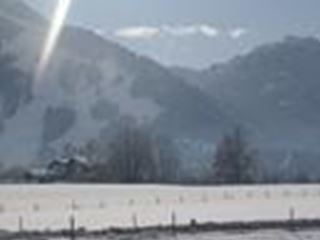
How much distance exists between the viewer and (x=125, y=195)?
83312mm

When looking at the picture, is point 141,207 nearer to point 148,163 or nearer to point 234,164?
point 234,164

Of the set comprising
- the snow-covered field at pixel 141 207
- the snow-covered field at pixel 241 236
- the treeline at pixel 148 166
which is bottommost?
the snow-covered field at pixel 241 236

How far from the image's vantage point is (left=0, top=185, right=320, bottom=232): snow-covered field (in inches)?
2162

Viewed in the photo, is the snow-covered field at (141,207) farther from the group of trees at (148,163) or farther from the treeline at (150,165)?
the group of trees at (148,163)

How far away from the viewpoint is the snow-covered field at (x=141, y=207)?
5491cm

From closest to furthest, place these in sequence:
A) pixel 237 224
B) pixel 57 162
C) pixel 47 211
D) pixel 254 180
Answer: pixel 237 224
pixel 47 211
pixel 254 180
pixel 57 162

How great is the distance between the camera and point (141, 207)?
68.4 meters

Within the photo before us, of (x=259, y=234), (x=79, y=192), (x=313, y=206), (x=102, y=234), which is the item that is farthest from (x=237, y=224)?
(x=79, y=192)

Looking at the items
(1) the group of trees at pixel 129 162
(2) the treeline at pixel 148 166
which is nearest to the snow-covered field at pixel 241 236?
(2) the treeline at pixel 148 166

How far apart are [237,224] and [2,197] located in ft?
109

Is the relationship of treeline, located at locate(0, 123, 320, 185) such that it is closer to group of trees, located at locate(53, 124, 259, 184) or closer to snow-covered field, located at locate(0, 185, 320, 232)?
group of trees, located at locate(53, 124, 259, 184)

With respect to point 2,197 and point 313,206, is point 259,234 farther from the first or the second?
point 2,197

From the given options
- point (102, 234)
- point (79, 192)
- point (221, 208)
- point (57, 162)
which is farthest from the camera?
point (57, 162)

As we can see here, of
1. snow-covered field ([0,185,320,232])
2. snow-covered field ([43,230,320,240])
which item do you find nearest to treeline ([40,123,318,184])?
snow-covered field ([0,185,320,232])
